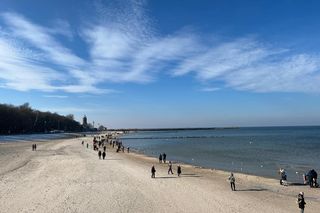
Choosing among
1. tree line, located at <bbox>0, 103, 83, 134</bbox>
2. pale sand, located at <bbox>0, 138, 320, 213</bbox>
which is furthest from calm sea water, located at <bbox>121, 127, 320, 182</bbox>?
tree line, located at <bbox>0, 103, 83, 134</bbox>

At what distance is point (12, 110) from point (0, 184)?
121736mm

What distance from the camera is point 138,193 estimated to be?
22938 mm

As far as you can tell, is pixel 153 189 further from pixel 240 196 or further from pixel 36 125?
pixel 36 125

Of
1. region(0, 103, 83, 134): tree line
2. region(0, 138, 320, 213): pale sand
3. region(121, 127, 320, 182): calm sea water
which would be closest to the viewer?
region(0, 138, 320, 213): pale sand

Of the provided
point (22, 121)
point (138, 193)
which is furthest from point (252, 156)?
point (22, 121)

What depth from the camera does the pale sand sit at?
19219mm

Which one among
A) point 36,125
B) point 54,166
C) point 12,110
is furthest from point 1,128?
point 54,166

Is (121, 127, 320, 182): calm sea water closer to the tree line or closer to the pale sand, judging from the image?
the pale sand

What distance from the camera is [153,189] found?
24.3m

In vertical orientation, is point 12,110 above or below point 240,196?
above

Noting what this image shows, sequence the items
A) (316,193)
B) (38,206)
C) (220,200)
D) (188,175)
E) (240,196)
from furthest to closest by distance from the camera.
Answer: (188,175) → (316,193) → (240,196) → (220,200) → (38,206)

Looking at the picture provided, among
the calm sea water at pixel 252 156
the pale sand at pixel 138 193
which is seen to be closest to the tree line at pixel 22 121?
the calm sea water at pixel 252 156

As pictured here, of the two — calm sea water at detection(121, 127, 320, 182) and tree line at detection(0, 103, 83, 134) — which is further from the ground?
tree line at detection(0, 103, 83, 134)

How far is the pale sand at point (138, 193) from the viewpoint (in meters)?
19.2
